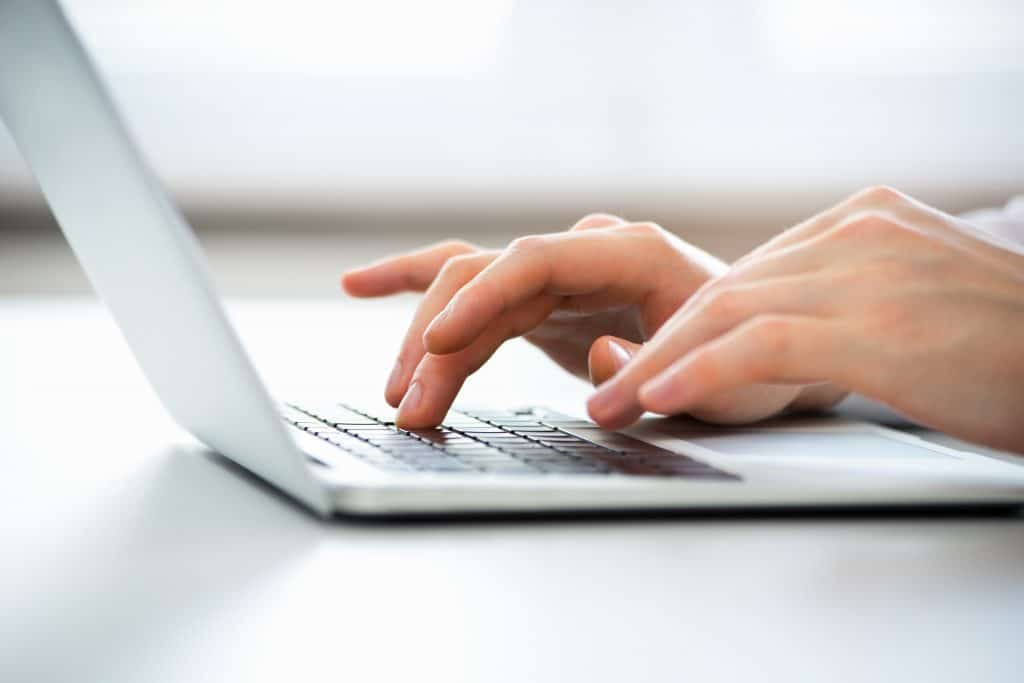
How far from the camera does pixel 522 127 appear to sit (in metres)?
1.77

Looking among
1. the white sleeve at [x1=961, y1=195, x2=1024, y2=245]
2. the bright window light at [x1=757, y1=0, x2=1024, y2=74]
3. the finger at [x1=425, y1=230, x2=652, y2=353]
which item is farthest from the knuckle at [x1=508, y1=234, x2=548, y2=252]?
the bright window light at [x1=757, y1=0, x2=1024, y2=74]

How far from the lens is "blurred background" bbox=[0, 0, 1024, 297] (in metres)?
1.71

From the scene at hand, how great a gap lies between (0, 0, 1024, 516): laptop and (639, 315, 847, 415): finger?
0.03 meters

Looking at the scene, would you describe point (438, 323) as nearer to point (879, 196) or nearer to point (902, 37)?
point (879, 196)

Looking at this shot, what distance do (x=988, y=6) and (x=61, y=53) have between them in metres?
1.70

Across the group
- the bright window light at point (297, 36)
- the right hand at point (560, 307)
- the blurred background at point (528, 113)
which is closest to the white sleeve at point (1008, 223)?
the right hand at point (560, 307)

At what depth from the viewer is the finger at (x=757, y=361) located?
489 mm

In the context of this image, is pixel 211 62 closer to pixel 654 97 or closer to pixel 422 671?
pixel 654 97

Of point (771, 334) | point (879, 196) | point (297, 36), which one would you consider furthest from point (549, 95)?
point (771, 334)

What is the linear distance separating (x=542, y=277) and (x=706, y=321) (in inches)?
5.9

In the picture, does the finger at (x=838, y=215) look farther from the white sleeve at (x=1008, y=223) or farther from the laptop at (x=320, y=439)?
the white sleeve at (x=1008, y=223)

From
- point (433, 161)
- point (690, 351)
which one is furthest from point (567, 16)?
point (690, 351)

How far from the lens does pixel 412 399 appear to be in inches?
23.4

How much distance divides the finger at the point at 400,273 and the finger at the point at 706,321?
311 mm
